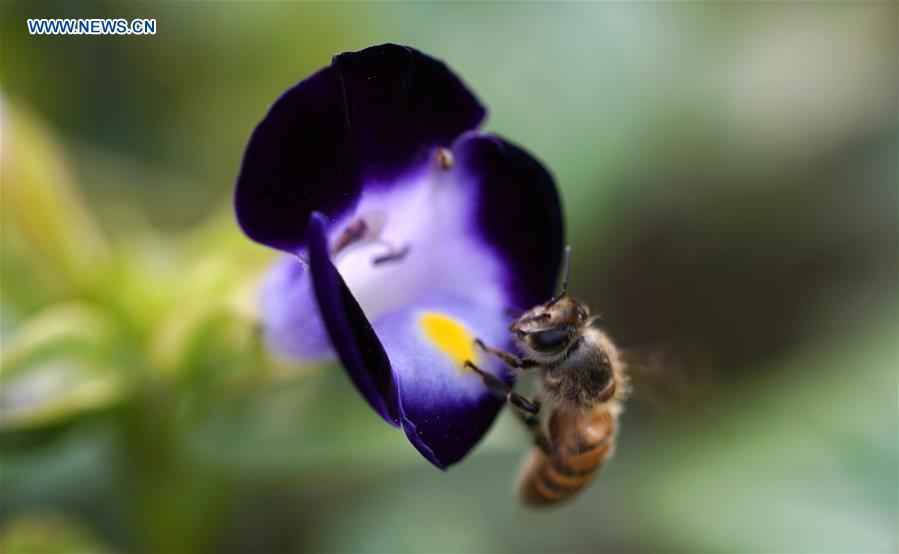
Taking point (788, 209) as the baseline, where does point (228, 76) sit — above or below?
above

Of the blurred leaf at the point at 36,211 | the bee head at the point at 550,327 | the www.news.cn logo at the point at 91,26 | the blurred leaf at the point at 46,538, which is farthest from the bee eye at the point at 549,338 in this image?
Answer: the www.news.cn logo at the point at 91,26

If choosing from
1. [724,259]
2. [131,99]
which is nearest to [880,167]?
[724,259]

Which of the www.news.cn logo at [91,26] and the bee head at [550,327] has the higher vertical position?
the www.news.cn logo at [91,26]

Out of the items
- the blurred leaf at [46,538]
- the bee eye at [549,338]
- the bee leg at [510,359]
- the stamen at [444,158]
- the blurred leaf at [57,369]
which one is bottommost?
the blurred leaf at [46,538]

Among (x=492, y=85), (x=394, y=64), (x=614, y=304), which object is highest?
(x=394, y=64)

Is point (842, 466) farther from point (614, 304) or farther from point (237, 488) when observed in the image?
point (237, 488)

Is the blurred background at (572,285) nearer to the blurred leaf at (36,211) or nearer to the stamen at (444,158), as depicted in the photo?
the blurred leaf at (36,211)

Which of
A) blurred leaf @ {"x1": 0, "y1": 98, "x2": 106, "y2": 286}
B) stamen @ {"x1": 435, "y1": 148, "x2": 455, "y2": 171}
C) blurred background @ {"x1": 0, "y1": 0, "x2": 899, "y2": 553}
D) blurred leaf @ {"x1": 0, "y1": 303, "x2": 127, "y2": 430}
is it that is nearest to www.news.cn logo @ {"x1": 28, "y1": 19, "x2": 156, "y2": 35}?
blurred background @ {"x1": 0, "y1": 0, "x2": 899, "y2": 553}
